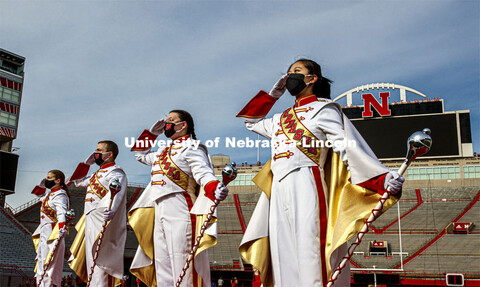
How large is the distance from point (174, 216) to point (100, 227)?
1.76 m

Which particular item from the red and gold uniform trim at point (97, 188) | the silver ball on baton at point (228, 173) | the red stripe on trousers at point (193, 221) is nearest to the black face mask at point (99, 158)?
the red and gold uniform trim at point (97, 188)

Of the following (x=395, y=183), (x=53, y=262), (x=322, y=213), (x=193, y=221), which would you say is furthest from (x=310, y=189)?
(x=53, y=262)

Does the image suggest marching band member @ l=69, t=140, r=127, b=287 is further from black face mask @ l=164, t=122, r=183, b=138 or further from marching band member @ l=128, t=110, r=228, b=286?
black face mask @ l=164, t=122, r=183, b=138

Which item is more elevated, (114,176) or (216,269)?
(114,176)

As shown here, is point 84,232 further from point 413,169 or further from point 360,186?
point 413,169

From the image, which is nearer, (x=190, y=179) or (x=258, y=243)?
(x=258, y=243)

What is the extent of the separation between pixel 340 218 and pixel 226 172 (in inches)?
60.6

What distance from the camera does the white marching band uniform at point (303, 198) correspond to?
3674mm

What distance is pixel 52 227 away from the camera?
860 centimetres

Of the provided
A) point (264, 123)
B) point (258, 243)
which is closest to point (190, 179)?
point (264, 123)

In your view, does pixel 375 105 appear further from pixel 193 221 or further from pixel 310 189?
pixel 310 189

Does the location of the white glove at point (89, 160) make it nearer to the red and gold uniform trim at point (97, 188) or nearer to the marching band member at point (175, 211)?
the red and gold uniform trim at point (97, 188)

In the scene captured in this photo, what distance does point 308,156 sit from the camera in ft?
13.2

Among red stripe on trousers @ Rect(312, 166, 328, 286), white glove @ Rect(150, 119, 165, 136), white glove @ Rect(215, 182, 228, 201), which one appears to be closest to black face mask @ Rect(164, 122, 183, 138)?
white glove @ Rect(150, 119, 165, 136)
